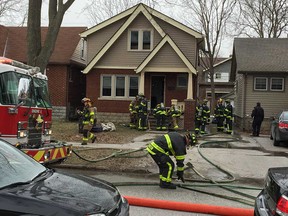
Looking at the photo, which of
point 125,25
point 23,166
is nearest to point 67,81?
point 125,25

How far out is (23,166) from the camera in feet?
14.2

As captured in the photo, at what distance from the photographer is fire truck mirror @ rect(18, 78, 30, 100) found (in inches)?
302

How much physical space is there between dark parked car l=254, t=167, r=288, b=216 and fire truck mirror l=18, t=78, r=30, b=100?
5183 millimetres

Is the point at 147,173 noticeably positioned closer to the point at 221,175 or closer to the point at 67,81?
the point at 221,175

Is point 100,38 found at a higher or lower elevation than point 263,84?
higher

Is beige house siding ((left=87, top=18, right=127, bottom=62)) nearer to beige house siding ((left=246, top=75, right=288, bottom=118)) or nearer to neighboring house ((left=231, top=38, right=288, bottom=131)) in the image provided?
neighboring house ((left=231, top=38, right=288, bottom=131))

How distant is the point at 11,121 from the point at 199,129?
11975mm

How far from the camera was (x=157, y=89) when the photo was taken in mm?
23047

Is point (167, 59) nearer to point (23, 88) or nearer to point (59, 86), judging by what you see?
point (59, 86)

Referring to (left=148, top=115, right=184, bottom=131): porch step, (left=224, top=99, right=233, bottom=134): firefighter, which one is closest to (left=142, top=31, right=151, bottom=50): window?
(left=148, top=115, right=184, bottom=131): porch step

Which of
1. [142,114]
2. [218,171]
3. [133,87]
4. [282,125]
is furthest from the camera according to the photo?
[133,87]

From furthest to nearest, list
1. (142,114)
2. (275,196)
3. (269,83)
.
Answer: (269,83)
(142,114)
(275,196)

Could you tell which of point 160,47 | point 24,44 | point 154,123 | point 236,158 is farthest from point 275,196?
point 24,44

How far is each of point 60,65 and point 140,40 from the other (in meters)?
5.59
